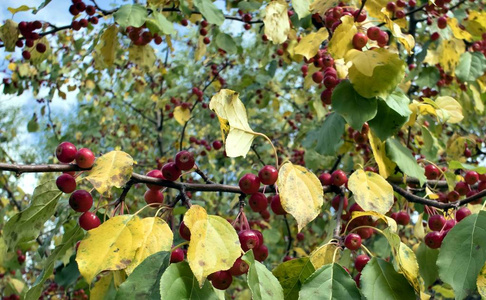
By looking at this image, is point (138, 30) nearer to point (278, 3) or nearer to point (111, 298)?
point (278, 3)

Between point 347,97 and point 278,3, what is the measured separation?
2.91 ft

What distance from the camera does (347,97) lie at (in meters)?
1.66

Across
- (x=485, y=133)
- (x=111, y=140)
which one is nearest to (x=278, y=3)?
(x=111, y=140)

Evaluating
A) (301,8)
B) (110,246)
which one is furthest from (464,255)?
(301,8)

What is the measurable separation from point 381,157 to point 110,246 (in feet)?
4.13

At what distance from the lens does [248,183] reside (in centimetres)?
139

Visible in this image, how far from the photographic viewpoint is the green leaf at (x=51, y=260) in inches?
48.9

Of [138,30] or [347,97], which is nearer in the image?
[347,97]

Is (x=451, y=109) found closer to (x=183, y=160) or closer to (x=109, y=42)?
(x=183, y=160)

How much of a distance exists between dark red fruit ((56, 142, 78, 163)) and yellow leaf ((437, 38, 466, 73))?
9.96 feet

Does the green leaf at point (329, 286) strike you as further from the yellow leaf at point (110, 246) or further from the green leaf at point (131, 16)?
the green leaf at point (131, 16)

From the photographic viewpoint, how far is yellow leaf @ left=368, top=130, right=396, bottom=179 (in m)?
1.82

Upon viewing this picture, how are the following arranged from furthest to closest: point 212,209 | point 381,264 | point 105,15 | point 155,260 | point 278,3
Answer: point 212,209, point 105,15, point 278,3, point 381,264, point 155,260

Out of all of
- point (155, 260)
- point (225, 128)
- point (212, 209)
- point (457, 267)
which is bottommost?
point (212, 209)
